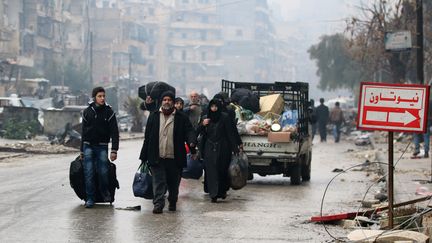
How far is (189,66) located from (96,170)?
159m

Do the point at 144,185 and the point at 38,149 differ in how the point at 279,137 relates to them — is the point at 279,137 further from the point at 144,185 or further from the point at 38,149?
the point at 38,149

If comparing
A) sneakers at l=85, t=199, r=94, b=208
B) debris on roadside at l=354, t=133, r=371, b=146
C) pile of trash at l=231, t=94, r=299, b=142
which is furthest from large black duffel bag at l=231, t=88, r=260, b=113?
debris on roadside at l=354, t=133, r=371, b=146

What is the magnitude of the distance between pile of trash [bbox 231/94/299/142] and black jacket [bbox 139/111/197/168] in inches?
183

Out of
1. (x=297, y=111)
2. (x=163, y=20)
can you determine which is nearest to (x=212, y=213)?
(x=297, y=111)

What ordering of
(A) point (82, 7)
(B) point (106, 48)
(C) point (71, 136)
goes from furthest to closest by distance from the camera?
(B) point (106, 48) → (A) point (82, 7) → (C) point (71, 136)

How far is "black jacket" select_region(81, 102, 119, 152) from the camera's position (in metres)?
13.4

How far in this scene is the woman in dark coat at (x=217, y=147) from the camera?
14.6 meters

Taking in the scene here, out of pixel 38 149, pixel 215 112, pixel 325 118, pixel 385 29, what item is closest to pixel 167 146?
pixel 215 112

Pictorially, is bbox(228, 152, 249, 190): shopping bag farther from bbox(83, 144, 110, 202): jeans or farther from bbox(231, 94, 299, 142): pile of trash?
bbox(231, 94, 299, 142): pile of trash

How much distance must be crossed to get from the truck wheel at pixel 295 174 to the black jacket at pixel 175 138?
5561 mm

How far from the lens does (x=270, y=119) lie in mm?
19016

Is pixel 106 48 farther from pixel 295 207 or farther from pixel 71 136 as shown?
pixel 295 207

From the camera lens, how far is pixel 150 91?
15.8 m

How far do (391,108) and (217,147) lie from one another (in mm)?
5124
